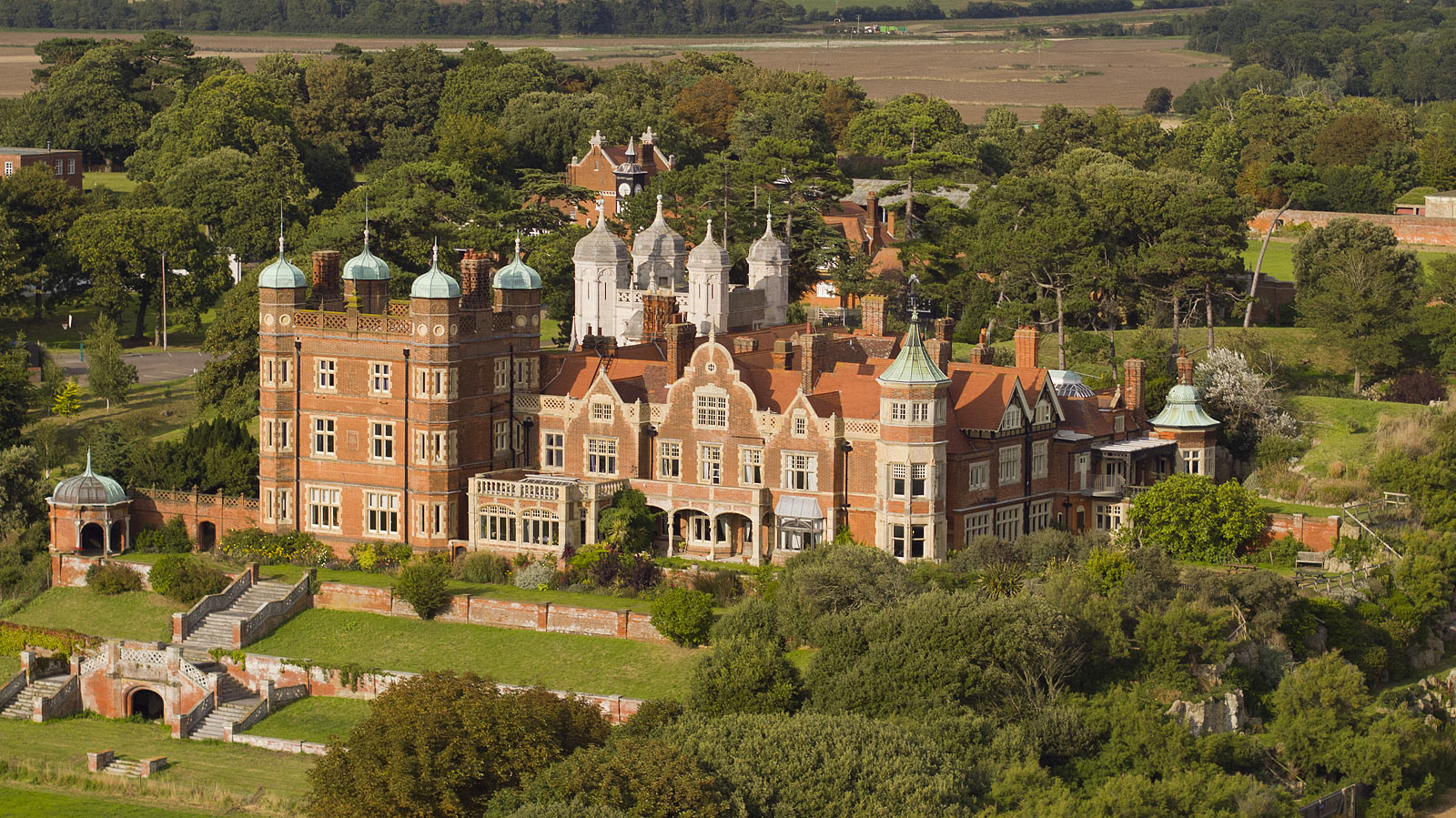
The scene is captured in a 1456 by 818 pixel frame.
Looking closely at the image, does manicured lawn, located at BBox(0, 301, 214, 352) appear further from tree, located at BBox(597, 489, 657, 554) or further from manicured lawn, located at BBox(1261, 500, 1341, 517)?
manicured lawn, located at BBox(1261, 500, 1341, 517)

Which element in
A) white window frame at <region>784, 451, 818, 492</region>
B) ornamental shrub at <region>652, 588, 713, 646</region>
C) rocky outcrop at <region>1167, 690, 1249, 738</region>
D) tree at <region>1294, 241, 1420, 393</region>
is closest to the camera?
rocky outcrop at <region>1167, 690, 1249, 738</region>

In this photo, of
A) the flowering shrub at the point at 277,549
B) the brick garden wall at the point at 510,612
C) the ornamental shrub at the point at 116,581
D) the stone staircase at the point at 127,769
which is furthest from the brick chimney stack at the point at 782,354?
the stone staircase at the point at 127,769

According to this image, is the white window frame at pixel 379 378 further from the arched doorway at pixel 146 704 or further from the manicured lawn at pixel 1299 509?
the manicured lawn at pixel 1299 509

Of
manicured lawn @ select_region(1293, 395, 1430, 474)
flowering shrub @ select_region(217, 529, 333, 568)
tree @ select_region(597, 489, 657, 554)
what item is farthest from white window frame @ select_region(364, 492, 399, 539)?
manicured lawn @ select_region(1293, 395, 1430, 474)

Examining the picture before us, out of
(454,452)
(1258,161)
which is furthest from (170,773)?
(1258,161)

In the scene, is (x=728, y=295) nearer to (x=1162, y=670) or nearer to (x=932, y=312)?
(x=932, y=312)

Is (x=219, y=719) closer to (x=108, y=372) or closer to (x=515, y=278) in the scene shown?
(x=515, y=278)
